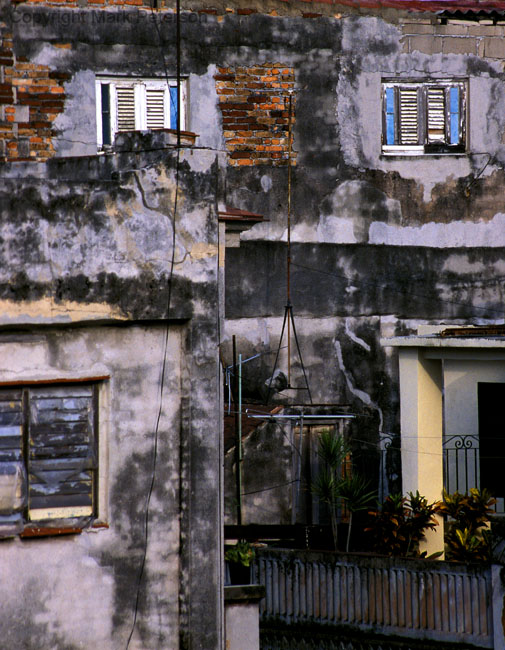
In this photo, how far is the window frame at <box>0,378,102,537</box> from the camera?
7902 millimetres

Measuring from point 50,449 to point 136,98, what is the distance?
28.5 feet

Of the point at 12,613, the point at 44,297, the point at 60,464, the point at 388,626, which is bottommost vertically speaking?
the point at 388,626

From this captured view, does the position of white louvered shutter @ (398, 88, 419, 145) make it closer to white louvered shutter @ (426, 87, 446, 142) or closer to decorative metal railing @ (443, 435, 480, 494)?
white louvered shutter @ (426, 87, 446, 142)

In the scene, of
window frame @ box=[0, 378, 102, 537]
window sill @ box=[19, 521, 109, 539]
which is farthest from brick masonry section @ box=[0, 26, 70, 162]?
window sill @ box=[19, 521, 109, 539]

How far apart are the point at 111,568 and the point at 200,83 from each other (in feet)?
30.3

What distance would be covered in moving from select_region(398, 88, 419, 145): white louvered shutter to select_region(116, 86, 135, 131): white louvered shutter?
4.12m

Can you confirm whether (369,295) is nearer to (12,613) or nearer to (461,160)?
(461,160)

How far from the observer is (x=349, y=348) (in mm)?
16156

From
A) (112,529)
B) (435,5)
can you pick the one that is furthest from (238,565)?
(435,5)

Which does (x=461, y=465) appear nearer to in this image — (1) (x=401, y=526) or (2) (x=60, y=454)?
(1) (x=401, y=526)

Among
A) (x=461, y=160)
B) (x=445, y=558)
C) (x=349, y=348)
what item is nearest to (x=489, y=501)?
(x=445, y=558)

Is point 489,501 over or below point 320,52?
below

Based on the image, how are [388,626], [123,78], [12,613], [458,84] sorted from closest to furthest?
[12,613] → [388,626] → [123,78] → [458,84]

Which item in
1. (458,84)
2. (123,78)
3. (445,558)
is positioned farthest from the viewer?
(458,84)
